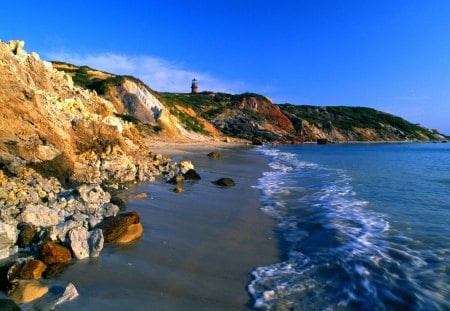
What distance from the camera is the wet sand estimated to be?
194 inches

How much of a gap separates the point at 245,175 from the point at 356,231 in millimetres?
10694

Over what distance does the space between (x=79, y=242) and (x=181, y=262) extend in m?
1.76

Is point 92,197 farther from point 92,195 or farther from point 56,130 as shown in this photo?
point 56,130

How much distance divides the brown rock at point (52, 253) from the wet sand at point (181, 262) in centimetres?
25

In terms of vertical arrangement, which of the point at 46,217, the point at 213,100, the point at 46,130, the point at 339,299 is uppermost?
the point at 213,100

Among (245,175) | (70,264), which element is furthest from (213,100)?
(70,264)

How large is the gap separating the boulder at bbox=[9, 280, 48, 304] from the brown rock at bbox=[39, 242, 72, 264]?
66cm

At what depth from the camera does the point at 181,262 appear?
20.6 ft

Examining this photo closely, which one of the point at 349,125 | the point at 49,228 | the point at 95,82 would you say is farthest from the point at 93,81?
the point at 349,125

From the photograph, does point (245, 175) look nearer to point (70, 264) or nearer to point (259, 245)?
Answer: point (259, 245)

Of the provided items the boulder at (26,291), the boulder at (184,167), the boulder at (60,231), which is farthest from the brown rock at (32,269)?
the boulder at (184,167)

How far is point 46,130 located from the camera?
1141 centimetres

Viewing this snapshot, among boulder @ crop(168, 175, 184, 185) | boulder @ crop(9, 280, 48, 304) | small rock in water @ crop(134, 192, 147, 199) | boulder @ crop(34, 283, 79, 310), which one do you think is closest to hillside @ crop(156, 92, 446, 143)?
boulder @ crop(168, 175, 184, 185)

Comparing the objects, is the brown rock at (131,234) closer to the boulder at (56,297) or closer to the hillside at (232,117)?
the boulder at (56,297)
